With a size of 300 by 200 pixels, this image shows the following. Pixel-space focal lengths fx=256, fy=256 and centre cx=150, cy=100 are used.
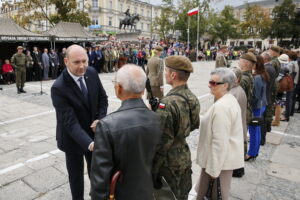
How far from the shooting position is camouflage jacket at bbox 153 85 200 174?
2.02 metres

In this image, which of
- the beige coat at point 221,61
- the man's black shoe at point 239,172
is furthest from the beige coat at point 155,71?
the beige coat at point 221,61

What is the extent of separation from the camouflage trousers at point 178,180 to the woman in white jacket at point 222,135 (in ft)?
1.06

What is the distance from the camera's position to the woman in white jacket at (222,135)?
7.99 feet

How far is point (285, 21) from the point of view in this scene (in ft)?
104

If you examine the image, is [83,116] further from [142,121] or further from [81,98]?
[142,121]

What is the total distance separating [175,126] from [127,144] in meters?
0.61

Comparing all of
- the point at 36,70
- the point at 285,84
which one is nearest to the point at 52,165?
the point at 285,84

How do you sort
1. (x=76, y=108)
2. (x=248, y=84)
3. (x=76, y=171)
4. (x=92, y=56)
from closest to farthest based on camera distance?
(x=76, y=108) < (x=76, y=171) < (x=248, y=84) < (x=92, y=56)

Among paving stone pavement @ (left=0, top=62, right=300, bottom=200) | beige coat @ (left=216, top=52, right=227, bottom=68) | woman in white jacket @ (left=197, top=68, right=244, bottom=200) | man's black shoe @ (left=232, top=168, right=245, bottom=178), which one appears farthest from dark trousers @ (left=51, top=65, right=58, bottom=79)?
woman in white jacket @ (left=197, top=68, right=244, bottom=200)

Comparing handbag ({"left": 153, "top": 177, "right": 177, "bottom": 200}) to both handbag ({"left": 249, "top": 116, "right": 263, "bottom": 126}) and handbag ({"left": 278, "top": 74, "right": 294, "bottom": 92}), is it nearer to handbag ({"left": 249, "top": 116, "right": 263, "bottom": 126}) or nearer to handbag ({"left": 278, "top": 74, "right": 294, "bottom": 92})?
handbag ({"left": 249, "top": 116, "right": 263, "bottom": 126})

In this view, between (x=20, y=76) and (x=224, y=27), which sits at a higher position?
(x=224, y=27)

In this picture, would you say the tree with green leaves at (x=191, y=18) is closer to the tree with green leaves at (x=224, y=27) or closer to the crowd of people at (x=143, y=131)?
the tree with green leaves at (x=224, y=27)

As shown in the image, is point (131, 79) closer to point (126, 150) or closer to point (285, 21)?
point (126, 150)

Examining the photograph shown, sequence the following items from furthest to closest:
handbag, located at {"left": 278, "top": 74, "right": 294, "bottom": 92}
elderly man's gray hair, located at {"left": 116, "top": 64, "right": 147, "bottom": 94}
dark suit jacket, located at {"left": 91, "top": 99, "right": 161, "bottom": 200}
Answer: handbag, located at {"left": 278, "top": 74, "right": 294, "bottom": 92} < elderly man's gray hair, located at {"left": 116, "top": 64, "right": 147, "bottom": 94} < dark suit jacket, located at {"left": 91, "top": 99, "right": 161, "bottom": 200}
